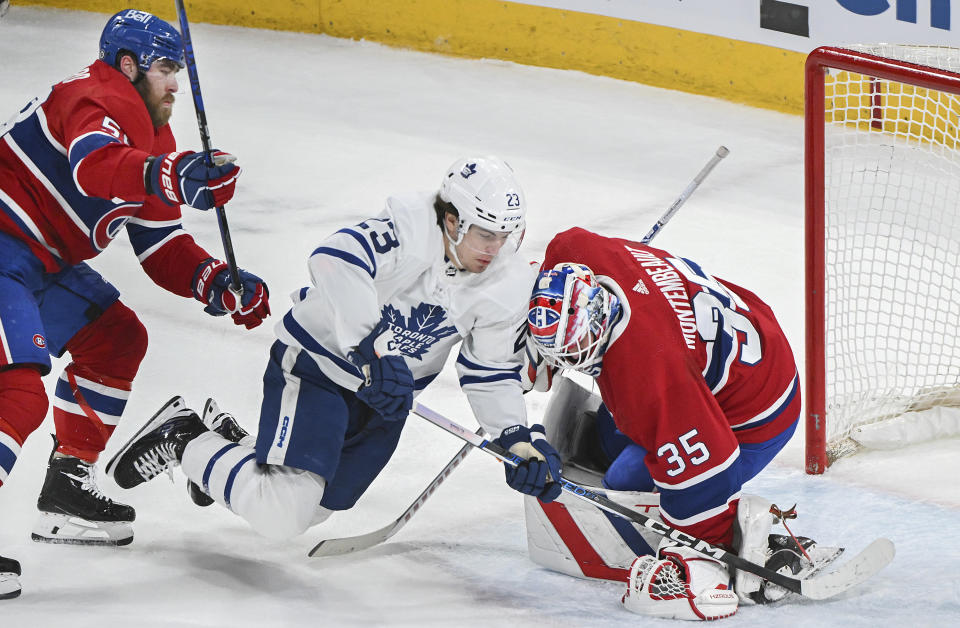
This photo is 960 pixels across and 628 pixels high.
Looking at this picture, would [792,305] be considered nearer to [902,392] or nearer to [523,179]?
[902,392]

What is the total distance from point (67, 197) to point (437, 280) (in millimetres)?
833

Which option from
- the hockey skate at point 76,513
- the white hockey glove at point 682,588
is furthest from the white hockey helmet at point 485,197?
the hockey skate at point 76,513

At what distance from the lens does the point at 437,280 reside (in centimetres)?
272

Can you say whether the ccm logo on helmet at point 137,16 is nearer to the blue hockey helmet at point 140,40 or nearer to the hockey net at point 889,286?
the blue hockey helmet at point 140,40

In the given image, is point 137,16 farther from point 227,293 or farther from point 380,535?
point 380,535

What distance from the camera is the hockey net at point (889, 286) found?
11.4 feet

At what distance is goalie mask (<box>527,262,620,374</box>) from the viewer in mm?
2562

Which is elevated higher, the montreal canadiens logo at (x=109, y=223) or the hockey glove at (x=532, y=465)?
the montreal canadiens logo at (x=109, y=223)

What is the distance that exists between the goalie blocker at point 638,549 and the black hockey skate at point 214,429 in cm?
75

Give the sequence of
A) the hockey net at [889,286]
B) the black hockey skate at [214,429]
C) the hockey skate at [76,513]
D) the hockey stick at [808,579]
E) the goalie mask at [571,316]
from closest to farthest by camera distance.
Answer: the goalie mask at [571,316] → the hockey stick at [808,579] → the hockey skate at [76,513] → the black hockey skate at [214,429] → the hockey net at [889,286]

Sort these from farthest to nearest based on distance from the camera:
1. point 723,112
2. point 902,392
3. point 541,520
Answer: point 723,112
point 902,392
point 541,520

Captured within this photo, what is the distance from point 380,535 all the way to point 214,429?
49 cm

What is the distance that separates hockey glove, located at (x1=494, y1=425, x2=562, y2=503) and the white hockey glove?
249mm

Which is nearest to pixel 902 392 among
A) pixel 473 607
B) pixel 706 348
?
pixel 706 348
